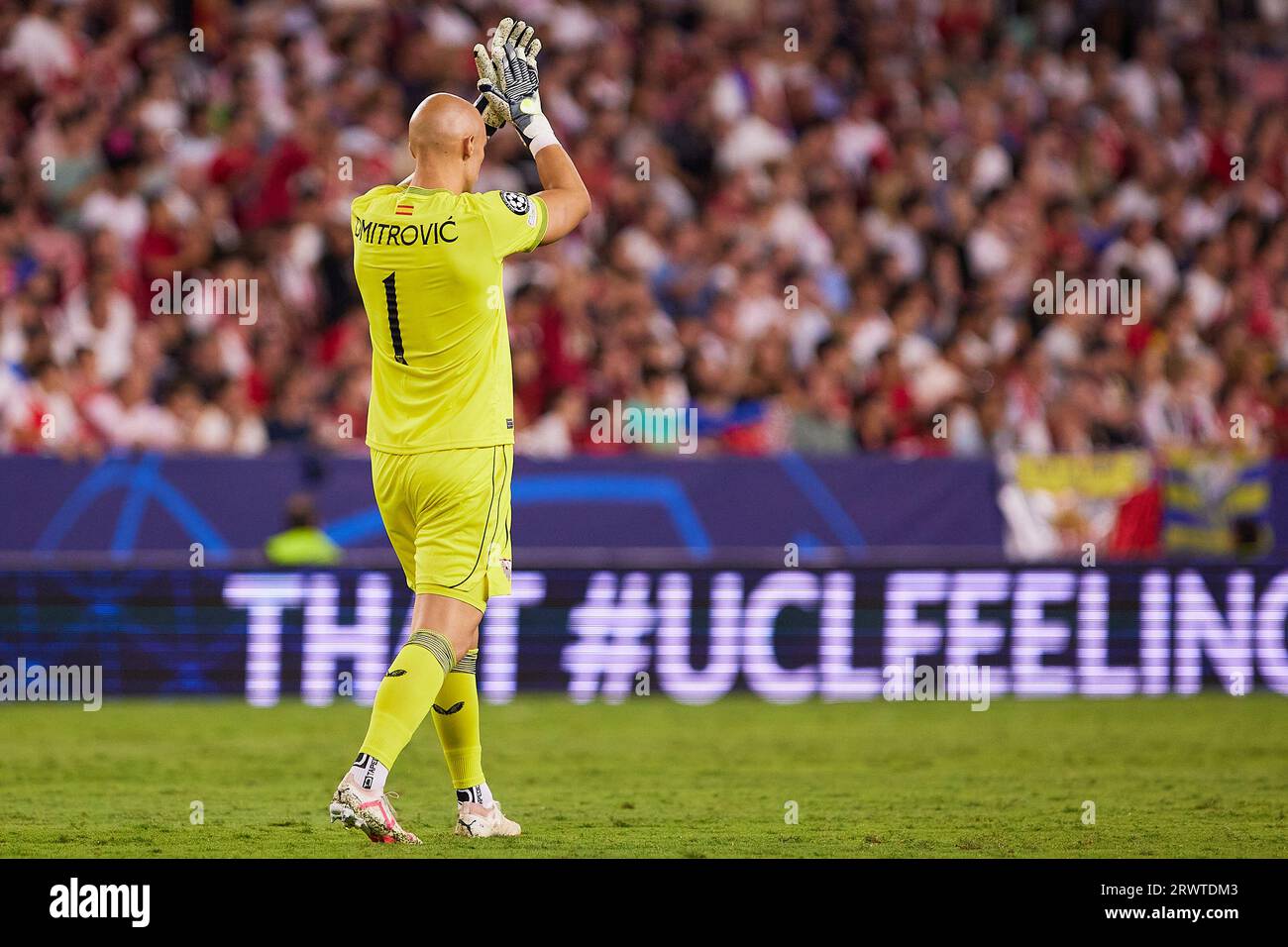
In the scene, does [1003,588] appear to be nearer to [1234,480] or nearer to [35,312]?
[1234,480]

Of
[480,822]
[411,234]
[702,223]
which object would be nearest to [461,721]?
[480,822]

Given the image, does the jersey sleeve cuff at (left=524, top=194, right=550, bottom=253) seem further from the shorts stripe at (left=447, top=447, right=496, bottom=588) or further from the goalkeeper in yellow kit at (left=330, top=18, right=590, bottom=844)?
the shorts stripe at (left=447, top=447, right=496, bottom=588)

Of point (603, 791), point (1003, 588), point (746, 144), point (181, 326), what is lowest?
point (603, 791)

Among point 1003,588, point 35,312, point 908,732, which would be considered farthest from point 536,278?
point 908,732

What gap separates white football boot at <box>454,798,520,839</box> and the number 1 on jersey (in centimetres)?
154

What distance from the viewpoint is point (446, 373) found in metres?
6.87

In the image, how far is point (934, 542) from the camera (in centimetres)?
1420

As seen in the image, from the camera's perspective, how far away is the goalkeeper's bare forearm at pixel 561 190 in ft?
22.9

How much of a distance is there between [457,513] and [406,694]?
628 millimetres

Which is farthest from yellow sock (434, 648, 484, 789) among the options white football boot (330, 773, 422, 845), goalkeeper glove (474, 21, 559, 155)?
goalkeeper glove (474, 21, 559, 155)

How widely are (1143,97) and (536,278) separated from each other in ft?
23.1

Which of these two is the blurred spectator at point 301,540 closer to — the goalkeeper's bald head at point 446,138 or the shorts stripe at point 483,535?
the shorts stripe at point 483,535

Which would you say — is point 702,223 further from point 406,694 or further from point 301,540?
point 406,694

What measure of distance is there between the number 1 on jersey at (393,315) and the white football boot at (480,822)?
1.54 m
